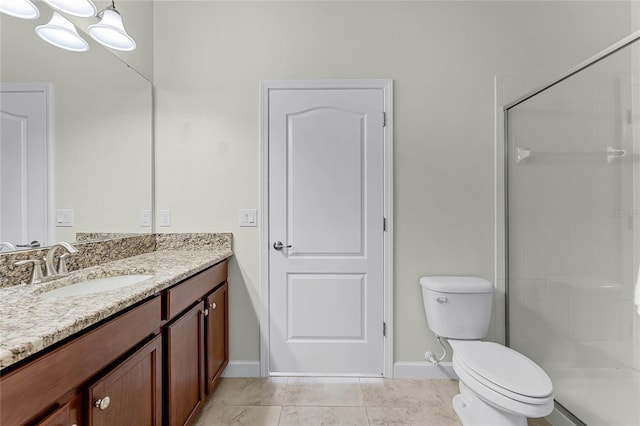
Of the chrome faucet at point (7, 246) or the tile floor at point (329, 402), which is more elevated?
the chrome faucet at point (7, 246)

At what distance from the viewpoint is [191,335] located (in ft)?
5.16

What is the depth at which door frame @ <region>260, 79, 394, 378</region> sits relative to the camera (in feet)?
7.00

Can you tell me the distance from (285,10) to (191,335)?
2103 mm

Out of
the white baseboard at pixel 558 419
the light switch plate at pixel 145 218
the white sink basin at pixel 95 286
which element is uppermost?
the light switch plate at pixel 145 218

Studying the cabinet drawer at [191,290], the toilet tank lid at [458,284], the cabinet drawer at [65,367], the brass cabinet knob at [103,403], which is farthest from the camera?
the toilet tank lid at [458,284]

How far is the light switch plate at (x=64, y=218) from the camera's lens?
1483 millimetres

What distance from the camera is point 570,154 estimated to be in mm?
1652

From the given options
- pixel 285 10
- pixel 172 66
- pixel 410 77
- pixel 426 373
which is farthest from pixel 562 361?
pixel 172 66

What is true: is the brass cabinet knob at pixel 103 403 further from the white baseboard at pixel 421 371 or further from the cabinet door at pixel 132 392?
the white baseboard at pixel 421 371

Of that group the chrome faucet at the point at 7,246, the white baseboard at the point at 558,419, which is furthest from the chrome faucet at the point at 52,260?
the white baseboard at the point at 558,419

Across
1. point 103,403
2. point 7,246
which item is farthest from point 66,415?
point 7,246

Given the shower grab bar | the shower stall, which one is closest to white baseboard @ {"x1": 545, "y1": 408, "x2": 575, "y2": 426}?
the shower stall

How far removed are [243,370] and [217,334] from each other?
41cm

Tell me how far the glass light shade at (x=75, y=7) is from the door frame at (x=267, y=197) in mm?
962
